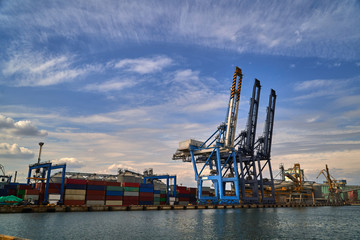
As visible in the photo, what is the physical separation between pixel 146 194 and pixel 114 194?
875cm

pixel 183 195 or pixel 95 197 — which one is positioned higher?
pixel 183 195

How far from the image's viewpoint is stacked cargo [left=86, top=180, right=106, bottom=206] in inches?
2115

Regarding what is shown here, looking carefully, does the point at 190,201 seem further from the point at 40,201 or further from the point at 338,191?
the point at 338,191

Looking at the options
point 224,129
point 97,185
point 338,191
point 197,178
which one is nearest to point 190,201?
point 197,178

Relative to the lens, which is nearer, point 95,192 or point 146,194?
point 95,192

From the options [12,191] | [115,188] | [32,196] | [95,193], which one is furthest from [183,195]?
[12,191]

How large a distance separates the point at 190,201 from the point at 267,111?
3440 cm

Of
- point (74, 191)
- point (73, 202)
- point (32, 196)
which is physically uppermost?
point (74, 191)

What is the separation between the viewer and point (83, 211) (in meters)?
45.0

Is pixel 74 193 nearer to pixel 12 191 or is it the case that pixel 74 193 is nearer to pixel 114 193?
pixel 114 193

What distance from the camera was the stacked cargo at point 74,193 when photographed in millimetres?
51781

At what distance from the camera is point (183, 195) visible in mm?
74062

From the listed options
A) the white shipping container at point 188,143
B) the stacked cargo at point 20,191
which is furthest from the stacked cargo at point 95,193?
the white shipping container at point 188,143

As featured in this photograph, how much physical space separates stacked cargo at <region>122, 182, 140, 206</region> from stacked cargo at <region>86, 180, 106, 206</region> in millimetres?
5327
